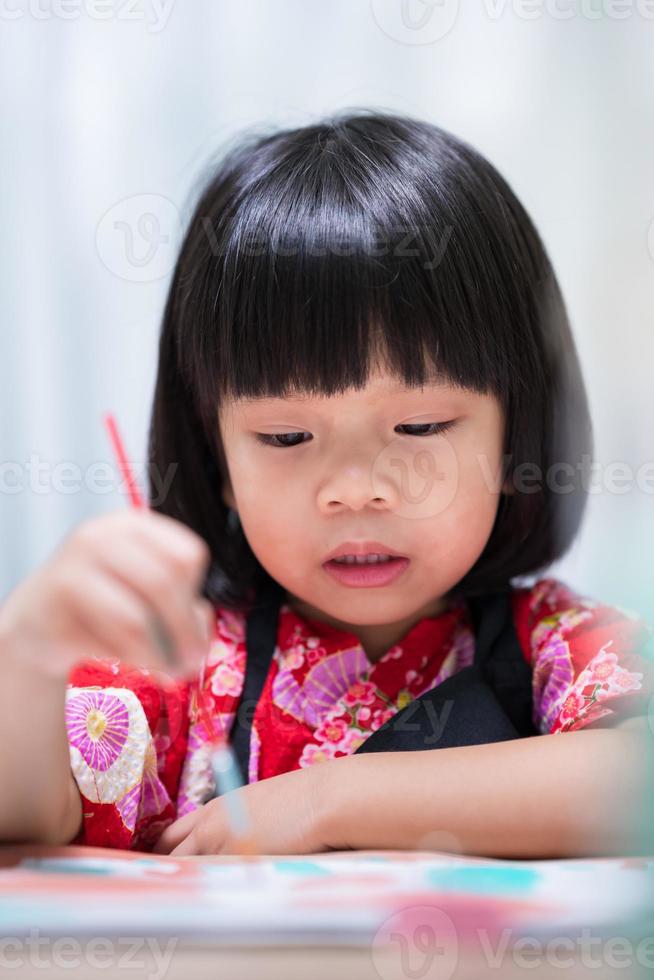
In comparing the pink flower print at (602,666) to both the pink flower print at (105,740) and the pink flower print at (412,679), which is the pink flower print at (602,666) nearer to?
the pink flower print at (412,679)

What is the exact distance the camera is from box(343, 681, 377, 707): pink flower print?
0.88m

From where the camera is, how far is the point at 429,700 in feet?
2.76

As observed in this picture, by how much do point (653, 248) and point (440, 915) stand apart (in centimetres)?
84

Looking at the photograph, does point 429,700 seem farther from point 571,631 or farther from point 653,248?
point 653,248

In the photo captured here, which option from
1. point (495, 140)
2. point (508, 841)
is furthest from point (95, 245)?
point (508, 841)

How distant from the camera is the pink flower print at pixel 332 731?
86 centimetres

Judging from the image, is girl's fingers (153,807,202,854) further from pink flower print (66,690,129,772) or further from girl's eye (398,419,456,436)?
girl's eye (398,419,456,436)

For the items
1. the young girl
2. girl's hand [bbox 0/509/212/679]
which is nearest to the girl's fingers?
the young girl

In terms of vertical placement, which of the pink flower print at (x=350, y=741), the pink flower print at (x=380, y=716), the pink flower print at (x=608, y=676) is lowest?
the pink flower print at (x=350, y=741)

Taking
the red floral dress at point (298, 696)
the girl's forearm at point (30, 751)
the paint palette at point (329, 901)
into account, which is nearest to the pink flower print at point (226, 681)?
the red floral dress at point (298, 696)

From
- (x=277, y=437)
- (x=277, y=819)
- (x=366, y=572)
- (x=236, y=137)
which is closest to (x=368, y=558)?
(x=366, y=572)

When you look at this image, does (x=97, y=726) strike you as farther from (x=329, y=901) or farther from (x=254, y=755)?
(x=329, y=901)

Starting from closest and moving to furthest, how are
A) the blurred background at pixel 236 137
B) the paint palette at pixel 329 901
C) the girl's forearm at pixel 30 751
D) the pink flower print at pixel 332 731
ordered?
the paint palette at pixel 329 901 < the girl's forearm at pixel 30 751 < the pink flower print at pixel 332 731 < the blurred background at pixel 236 137

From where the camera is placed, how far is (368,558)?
0.84 m
